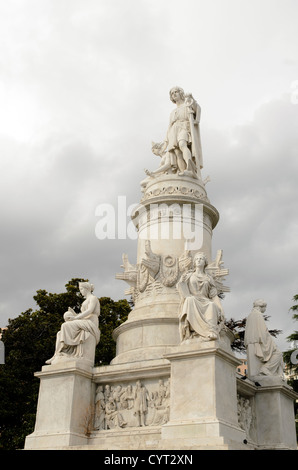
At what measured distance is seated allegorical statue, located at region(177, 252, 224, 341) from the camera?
12.2m

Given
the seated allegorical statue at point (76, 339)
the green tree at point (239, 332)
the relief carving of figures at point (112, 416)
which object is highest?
the green tree at point (239, 332)

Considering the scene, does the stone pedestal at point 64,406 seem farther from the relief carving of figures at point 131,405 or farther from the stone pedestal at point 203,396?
the stone pedestal at point 203,396

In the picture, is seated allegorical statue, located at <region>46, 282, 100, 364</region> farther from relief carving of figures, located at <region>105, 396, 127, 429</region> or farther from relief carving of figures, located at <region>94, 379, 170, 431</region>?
relief carving of figures, located at <region>105, 396, 127, 429</region>

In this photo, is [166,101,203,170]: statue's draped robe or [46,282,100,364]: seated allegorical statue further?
[166,101,203,170]: statue's draped robe

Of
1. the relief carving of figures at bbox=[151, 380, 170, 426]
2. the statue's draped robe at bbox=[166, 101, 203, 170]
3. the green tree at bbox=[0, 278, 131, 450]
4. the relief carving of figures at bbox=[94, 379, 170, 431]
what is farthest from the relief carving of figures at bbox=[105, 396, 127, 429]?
the green tree at bbox=[0, 278, 131, 450]

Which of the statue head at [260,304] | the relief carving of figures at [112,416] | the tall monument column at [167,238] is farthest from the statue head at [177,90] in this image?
the relief carving of figures at [112,416]

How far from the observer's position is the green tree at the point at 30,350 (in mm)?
23938

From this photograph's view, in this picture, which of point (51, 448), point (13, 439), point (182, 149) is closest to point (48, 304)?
point (13, 439)

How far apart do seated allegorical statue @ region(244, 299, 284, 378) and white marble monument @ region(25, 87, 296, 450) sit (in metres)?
0.12

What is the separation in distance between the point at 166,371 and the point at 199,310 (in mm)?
1752

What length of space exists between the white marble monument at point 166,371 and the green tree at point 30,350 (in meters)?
10.9

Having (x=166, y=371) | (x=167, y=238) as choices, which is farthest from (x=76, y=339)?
(x=167, y=238)

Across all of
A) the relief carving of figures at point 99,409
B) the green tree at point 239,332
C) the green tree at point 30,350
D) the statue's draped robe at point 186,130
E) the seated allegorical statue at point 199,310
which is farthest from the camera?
the green tree at point 239,332

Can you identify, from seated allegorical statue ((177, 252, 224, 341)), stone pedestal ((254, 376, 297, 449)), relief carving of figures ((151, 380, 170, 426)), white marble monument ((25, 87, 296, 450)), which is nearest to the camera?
white marble monument ((25, 87, 296, 450))
